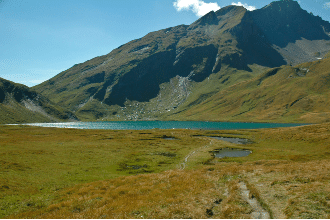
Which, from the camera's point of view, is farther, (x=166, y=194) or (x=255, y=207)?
(x=166, y=194)

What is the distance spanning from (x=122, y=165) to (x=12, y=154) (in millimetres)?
26864

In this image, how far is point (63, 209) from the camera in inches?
718

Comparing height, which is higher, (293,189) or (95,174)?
(293,189)

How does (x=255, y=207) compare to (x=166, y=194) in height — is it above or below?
above

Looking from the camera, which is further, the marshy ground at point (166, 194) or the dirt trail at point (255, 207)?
the marshy ground at point (166, 194)

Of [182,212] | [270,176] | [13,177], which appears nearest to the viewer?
[182,212]

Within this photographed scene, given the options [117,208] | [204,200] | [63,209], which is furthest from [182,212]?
[63,209]

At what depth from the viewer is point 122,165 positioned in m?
45.5

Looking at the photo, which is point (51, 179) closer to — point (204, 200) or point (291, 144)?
point (204, 200)

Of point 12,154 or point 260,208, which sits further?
point 12,154

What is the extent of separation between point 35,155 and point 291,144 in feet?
270

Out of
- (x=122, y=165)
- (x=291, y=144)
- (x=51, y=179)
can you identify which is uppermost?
(x=51, y=179)

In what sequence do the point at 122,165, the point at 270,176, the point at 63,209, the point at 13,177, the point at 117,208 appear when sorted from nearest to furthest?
1. the point at 117,208
2. the point at 63,209
3. the point at 270,176
4. the point at 13,177
5. the point at 122,165

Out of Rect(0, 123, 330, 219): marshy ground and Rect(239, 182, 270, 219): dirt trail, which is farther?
Rect(0, 123, 330, 219): marshy ground
